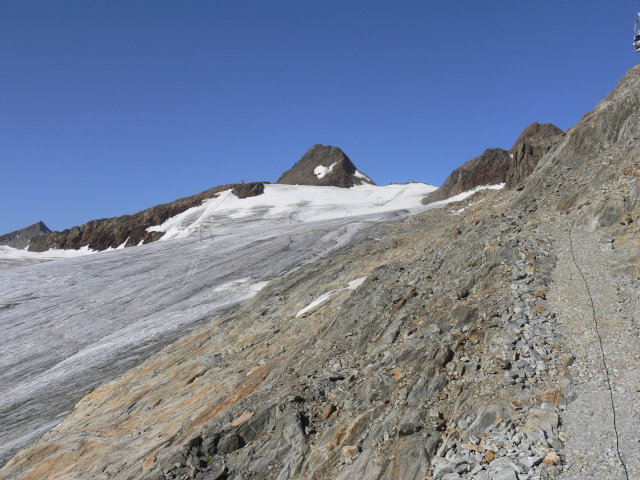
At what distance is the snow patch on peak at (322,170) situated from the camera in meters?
87.2

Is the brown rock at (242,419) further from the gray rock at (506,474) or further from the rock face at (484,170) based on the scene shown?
the rock face at (484,170)

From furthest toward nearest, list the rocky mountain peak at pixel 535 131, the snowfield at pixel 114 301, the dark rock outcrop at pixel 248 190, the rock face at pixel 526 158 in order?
the dark rock outcrop at pixel 248 190
the rocky mountain peak at pixel 535 131
the rock face at pixel 526 158
the snowfield at pixel 114 301

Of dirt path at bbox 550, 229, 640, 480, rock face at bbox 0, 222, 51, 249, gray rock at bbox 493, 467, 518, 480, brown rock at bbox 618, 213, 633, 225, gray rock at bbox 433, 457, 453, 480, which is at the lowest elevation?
gray rock at bbox 433, 457, 453, 480

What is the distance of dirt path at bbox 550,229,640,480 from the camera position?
5484 mm

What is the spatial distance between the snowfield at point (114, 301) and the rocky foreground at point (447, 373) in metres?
4.04

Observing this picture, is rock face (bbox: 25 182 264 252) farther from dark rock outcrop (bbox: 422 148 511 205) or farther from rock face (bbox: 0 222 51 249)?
rock face (bbox: 0 222 51 249)

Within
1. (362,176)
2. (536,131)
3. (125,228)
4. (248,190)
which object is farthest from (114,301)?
(362,176)

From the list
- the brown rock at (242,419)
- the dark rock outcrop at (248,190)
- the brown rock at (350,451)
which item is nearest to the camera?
the brown rock at (350,451)

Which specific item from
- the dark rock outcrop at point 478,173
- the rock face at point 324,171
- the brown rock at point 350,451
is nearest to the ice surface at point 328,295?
the brown rock at point 350,451

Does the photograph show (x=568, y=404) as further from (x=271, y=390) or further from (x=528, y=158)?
(x=528, y=158)

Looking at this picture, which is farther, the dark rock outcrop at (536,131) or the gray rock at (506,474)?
the dark rock outcrop at (536,131)

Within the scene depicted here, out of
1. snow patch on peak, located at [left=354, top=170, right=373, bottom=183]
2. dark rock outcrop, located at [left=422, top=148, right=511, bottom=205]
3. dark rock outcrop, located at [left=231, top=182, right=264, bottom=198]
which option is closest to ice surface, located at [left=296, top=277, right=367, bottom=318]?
dark rock outcrop, located at [left=422, top=148, right=511, bottom=205]

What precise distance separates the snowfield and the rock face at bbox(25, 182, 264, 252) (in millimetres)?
10754

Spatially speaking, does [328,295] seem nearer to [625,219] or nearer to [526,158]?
[625,219]
